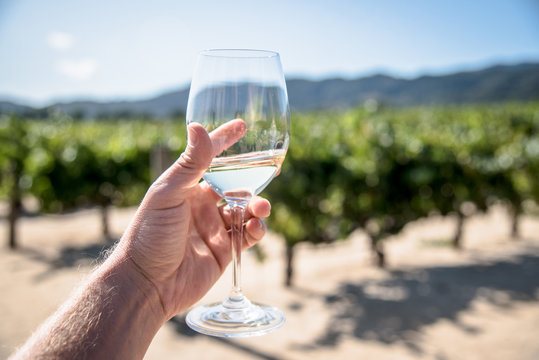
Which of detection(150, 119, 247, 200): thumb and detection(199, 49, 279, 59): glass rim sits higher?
detection(199, 49, 279, 59): glass rim

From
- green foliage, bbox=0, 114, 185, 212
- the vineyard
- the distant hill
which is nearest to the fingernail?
the vineyard

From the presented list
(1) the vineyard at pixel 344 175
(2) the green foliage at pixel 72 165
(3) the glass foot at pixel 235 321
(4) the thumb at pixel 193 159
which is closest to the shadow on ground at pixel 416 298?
(1) the vineyard at pixel 344 175

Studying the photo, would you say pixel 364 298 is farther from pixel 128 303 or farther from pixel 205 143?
pixel 205 143

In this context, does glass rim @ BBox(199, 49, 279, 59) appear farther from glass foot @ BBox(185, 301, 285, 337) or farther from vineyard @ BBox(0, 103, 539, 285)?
vineyard @ BBox(0, 103, 539, 285)

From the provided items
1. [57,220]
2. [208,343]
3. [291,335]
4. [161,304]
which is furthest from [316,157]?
[57,220]

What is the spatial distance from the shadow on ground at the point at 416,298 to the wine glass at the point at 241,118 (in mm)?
3749

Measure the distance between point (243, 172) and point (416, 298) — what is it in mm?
5310

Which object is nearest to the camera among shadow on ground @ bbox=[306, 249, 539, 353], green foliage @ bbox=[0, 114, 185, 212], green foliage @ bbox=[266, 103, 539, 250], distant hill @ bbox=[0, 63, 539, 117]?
shadow on ground @ bbox=[306, 249, 539, 353]

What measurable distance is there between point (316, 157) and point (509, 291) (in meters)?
3.19

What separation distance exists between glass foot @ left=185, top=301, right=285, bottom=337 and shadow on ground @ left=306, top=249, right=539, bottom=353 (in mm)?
3637

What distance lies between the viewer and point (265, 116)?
1210 mm

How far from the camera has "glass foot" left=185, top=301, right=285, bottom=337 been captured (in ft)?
4.00

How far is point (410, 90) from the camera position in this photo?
15225 cm

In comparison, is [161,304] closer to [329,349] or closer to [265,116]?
[265,116]
